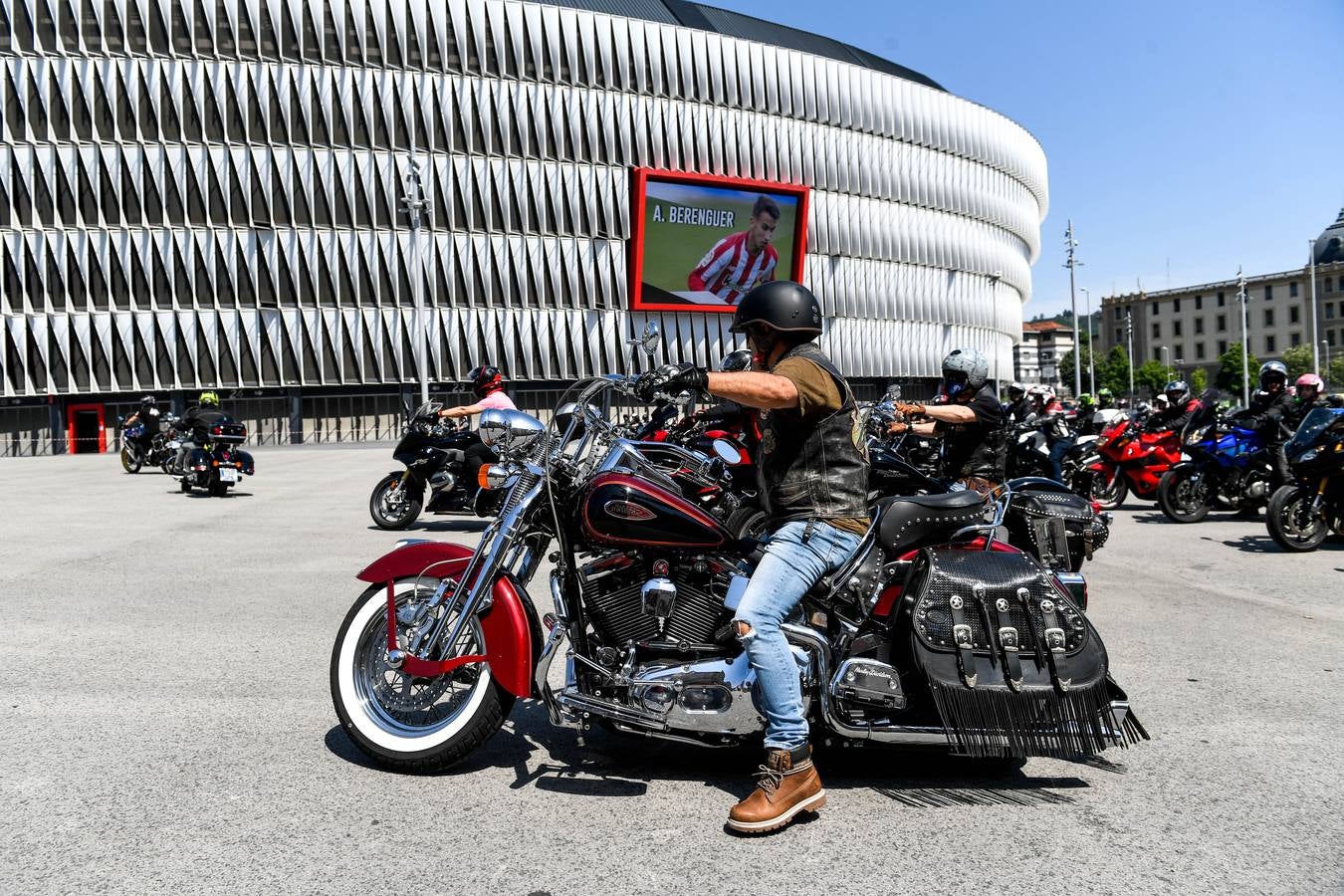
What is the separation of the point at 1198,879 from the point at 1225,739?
148cm

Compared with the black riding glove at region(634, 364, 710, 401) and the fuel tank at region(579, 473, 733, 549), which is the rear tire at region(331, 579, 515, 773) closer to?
the fuel tank at region(579, 473, 733, 549)

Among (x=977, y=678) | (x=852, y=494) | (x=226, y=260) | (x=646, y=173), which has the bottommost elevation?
(x=977, y=678)

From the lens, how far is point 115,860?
3.17 meters

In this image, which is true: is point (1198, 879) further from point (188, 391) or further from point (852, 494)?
point (188, 391)

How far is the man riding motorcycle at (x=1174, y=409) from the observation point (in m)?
13.5

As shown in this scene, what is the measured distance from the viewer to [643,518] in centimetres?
368

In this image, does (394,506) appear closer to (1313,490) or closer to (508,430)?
(508,430)

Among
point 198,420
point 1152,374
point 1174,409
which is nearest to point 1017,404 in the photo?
point 1174,409

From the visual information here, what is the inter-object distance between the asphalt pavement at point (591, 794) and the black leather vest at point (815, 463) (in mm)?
1102

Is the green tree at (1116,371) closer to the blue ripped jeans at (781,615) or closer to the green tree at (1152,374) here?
the green tree at (1152,374)

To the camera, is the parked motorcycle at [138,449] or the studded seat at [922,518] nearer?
the studded seat at [922,518]

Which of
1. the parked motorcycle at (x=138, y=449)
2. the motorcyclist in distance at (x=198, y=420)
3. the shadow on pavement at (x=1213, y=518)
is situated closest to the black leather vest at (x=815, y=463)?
the shadow on pavement at (x=1213, y=518)

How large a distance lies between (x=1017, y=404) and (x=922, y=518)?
1180 cm

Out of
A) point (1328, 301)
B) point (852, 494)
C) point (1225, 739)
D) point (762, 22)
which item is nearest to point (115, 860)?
point (852, 494)
